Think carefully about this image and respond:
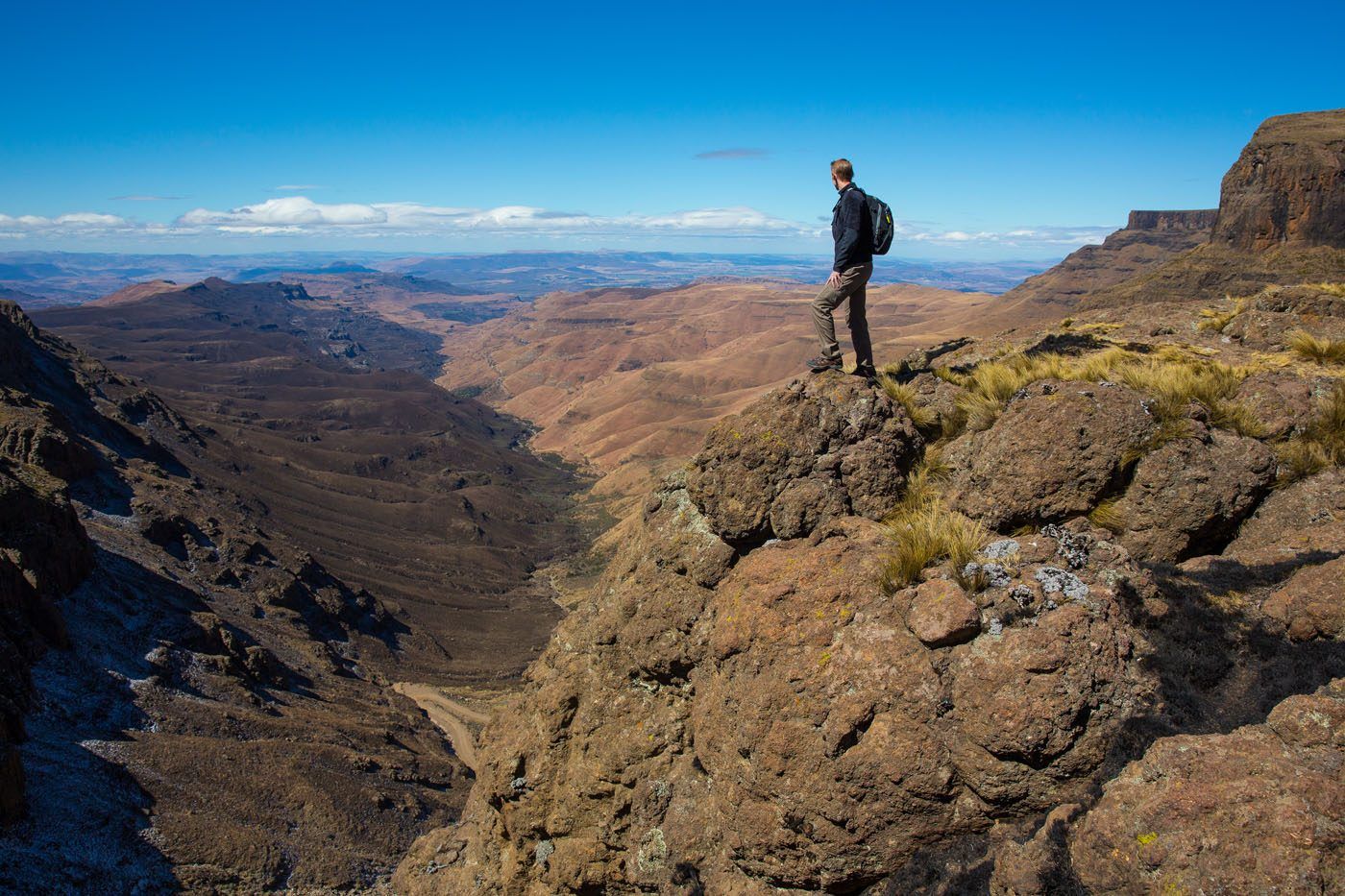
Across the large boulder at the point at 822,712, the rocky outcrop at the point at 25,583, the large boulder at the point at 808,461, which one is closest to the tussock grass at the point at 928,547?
the large boulder at the point at 822,712

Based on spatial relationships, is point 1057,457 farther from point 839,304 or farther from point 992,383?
point 839,304

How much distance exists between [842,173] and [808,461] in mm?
3690

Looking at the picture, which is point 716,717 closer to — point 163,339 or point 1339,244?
point 1339,244

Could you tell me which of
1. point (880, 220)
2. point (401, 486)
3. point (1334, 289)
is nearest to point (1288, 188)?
point (1334, 289)

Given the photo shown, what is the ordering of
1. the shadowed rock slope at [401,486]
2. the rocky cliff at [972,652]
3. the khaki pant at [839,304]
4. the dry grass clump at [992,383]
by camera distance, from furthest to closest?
the shadowed rock slope at [401,486], the khaki pant at [839,304], the dry grass clump at [992,383], the rocky cliff at [972,652]

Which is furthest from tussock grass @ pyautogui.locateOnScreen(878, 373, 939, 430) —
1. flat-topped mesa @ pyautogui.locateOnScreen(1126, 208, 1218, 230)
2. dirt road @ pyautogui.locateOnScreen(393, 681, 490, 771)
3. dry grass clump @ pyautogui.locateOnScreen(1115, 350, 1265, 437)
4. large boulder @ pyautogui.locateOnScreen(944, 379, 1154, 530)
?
flat-topped mesa @ pyautogui.locateOnScreen(1126, 208, 1218, 230)

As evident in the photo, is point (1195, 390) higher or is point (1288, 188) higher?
point (1288, 188)

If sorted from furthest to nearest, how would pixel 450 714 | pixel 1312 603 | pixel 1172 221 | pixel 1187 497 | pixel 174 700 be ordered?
pixel 1172 221 → pixel 450 714 → pixel 174 700 → pixel 1187 497 → pixel 1312 603

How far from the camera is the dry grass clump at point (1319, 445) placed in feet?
23.1

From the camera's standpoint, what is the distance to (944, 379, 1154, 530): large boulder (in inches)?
279

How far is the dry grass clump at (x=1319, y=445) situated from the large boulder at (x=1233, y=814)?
11.5ft

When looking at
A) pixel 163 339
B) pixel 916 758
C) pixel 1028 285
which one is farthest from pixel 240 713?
Result: pixel 163 339

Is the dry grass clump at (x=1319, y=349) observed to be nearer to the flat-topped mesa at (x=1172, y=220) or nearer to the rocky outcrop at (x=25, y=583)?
the rocky outcrop at (x=25, y=583)

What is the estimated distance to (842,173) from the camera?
8930 mm
